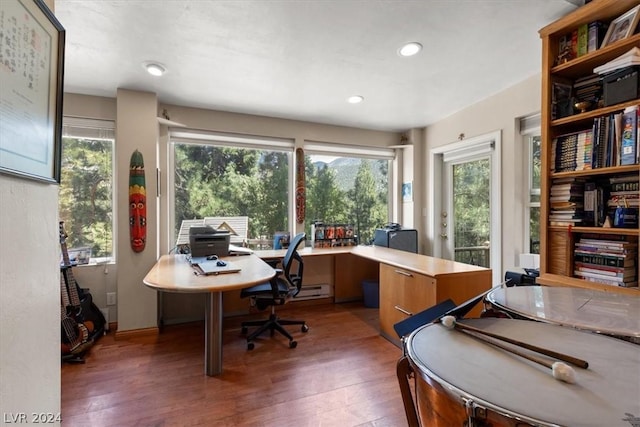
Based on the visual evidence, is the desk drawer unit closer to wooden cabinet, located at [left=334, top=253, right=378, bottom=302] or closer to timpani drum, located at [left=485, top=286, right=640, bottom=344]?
timpani drum, located at [left=485, top=286, right=640, bottom=344]

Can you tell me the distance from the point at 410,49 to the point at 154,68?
1.99 metres

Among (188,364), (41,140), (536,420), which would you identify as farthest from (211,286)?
(536,420)

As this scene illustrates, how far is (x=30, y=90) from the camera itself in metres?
0.84

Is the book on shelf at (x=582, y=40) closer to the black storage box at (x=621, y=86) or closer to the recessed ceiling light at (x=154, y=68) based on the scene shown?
the black storage box at (x=621, y=86)

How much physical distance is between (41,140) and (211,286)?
1.15 meters

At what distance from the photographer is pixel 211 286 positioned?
1.81m

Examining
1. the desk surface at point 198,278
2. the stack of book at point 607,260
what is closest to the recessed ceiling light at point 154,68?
the desk surface at point 198,278

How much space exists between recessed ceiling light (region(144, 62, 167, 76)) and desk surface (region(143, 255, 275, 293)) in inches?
63.2

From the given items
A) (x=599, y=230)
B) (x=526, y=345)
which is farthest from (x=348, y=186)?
(x=526, y=345)

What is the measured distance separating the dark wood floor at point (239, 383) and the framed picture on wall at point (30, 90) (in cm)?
153

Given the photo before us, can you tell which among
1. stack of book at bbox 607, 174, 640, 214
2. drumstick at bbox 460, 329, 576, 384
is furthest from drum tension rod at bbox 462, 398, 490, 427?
stack of book at bbox 607, 174, 640, 214

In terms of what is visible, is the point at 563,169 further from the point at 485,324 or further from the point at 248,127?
the point at 248,127

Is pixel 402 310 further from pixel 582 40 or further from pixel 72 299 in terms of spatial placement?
pixel 72 299

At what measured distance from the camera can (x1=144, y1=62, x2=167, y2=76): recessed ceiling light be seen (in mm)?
2277
